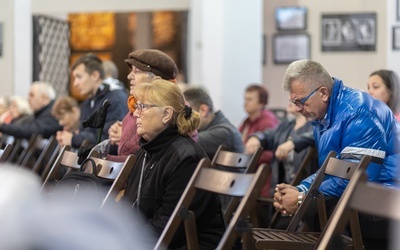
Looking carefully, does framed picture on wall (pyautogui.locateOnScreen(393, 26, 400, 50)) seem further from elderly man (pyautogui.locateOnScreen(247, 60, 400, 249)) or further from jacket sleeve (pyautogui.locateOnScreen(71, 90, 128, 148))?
elderly man (pyautogui.locateOnScreen(247, 60, 400, 249))

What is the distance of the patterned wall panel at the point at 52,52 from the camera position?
14.2m

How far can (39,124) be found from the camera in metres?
10.2

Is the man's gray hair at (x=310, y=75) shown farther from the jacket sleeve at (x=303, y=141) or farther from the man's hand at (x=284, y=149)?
the man's hand at (x=284, y=149)

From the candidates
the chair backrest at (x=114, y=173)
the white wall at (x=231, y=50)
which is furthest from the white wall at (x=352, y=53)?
the chair backrest at (x=114, y=173)

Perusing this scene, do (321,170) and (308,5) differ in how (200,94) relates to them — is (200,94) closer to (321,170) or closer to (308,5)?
(321,170)

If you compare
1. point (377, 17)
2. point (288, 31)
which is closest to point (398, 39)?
point (377, 17)

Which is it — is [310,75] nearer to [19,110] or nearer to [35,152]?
[35,152]

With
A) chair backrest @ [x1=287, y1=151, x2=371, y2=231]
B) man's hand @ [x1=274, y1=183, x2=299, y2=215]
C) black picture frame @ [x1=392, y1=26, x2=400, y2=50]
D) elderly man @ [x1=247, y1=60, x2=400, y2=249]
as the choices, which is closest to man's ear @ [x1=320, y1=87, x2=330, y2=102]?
elderly man @ [x1=247, y1=60, x2=400, y2=249]

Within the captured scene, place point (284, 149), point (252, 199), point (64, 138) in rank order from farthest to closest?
point (64, 138) < point (284, 149) < point (252, 199)

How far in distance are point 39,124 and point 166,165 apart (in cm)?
549

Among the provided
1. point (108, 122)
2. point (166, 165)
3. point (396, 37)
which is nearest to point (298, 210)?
point (166, 165)

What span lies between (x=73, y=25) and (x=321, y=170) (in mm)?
17163

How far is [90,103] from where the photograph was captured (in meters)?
7.99

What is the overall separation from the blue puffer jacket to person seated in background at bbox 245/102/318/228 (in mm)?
2334
